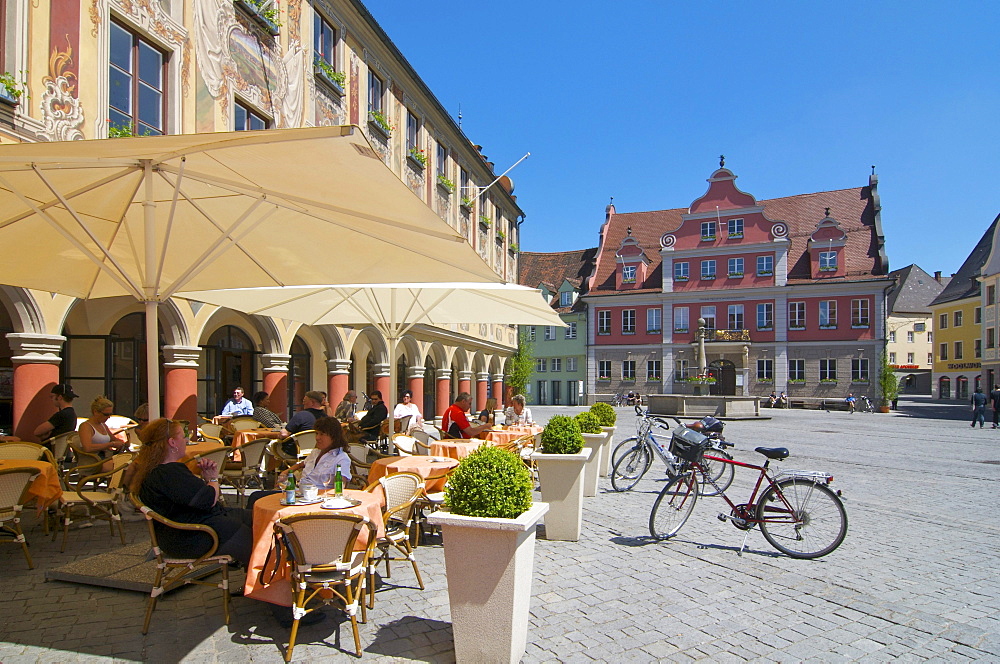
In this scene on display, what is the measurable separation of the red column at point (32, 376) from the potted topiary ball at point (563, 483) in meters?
7.21

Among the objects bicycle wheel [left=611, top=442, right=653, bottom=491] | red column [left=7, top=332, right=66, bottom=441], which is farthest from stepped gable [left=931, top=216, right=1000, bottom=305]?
red column [left=7, top=332, right=66, bottom=441]

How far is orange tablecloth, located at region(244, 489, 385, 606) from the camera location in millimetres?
4527

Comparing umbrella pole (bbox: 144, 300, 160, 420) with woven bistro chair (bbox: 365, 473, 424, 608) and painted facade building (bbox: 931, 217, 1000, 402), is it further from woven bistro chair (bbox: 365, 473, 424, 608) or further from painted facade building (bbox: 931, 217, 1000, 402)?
painted facade building (bbox: 931, 217, 1000, 402)

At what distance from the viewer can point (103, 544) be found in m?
6.93

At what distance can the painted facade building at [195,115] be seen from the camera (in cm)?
932

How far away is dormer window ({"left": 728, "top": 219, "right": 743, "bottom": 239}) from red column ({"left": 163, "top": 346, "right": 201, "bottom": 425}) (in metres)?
43.7

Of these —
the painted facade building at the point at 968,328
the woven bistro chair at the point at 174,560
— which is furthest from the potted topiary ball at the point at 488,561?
the painted facade building at the point at 968,328

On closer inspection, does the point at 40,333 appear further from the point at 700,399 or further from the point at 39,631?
the point at 700,399

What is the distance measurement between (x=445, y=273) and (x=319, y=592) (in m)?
2.79

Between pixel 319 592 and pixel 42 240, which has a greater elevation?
pixel 42 240

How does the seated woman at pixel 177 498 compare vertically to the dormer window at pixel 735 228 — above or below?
below

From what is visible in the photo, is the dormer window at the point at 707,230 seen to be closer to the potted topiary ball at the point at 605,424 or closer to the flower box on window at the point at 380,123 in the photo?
the flower box on window at the point at 380,123

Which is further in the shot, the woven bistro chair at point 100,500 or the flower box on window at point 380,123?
the flower box on window at point 380,123

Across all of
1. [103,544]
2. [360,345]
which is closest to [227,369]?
[360,345]
